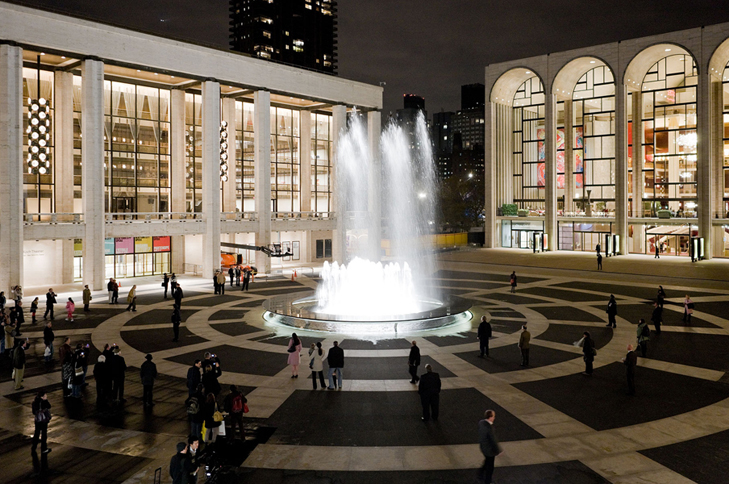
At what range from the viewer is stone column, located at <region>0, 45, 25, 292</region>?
3306cm

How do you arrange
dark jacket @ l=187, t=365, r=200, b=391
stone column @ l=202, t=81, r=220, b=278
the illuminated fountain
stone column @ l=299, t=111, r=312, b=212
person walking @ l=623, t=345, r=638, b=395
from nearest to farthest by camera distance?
dark jacket @ l=187, t=365, r=200, b=391 < person walking @ l=623, t=345, r=638, b=395 < the illuminated fountain < stone column @ l=202, t=81, r=220, b=278 < stone column @ l=299, t=111, r=312, b=212

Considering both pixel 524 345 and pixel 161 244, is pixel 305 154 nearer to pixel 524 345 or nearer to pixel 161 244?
pixel 161 244

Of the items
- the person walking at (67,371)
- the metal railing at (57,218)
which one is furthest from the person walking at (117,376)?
the metal railing at (57,218)

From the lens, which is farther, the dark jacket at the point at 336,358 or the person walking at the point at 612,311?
the person walking at the point at 612,311

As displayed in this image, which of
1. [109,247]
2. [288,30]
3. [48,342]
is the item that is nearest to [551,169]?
[109,247]

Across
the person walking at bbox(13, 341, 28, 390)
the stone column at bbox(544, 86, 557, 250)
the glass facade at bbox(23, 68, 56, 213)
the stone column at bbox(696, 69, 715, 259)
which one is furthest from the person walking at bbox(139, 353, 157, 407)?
the stone column at bbox(544, 86, 557, 250)

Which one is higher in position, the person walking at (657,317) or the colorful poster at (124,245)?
the colorful poster at (124,245)

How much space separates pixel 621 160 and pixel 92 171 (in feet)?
170

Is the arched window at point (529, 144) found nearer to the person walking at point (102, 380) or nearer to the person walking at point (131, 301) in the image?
the person walking at point (131, 301)

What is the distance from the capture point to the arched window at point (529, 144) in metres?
69.6

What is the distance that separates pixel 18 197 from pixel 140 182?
11.6 metres

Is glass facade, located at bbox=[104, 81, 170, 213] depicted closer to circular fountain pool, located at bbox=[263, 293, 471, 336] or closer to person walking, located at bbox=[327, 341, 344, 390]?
circular fountain pool, located at bbox=[263, 293, 471, 336]

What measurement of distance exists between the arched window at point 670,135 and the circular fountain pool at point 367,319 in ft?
146

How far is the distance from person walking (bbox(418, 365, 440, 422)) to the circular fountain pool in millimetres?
9215
